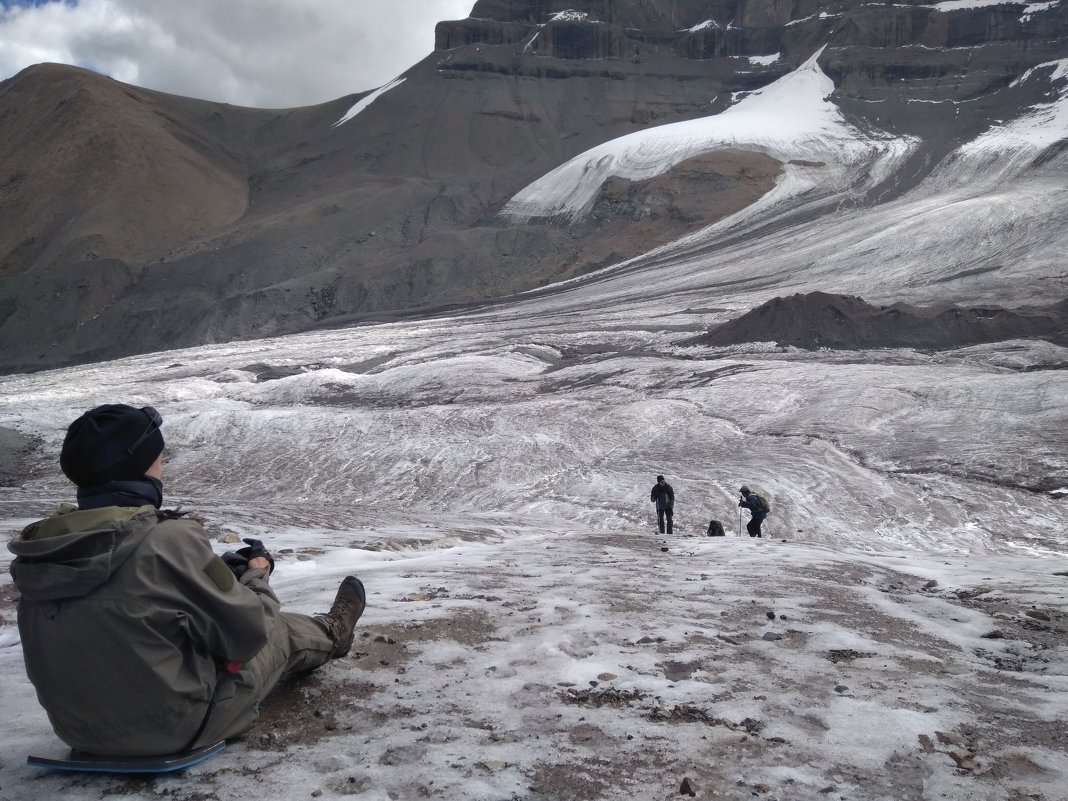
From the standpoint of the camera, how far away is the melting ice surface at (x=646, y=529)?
3895 mm

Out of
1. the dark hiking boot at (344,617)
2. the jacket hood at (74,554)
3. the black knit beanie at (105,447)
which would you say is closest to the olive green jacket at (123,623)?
the jacket hood at (74,554)

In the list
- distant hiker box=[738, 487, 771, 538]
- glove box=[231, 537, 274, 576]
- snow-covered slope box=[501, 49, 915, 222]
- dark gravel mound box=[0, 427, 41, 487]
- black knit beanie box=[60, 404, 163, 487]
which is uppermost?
snow-covered slope box=[501, 49, 915, 222]

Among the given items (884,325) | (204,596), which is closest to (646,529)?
(204,596)

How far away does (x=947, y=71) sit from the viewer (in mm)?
86188

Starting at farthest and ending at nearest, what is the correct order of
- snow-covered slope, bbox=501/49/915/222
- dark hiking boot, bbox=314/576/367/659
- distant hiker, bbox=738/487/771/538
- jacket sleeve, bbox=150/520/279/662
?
snow-covered slope, bbox=501/49/915/222, distant hiker, bbox=738/487/771/538, dark hiking boot, bbox=314/576/367/659, jacket sleeve, bbox=150/520/279/662

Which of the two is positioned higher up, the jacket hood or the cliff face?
the cliff face

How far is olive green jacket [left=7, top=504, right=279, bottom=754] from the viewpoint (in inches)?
135

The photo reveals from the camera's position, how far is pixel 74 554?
341 cm

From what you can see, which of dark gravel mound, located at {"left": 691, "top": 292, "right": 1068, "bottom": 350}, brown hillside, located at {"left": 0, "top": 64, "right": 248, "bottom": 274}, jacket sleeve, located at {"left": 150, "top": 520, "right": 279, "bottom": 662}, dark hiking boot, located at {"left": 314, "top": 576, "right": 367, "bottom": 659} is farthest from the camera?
brown hillside, located at {"left": 0, "top": 64, "right": 248, "bottom": 274}

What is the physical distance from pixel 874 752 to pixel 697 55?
4332 inches

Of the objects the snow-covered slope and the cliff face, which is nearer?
the cliff face

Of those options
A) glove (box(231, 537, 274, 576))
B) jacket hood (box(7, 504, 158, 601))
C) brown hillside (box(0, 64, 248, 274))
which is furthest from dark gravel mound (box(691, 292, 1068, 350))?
brown hillside (box(0, 64, 248, 274))

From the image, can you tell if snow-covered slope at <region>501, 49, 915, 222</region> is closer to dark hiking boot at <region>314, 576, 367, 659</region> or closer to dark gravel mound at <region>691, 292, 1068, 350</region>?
dark gravel mound at <region>691, 292, 1068, 350</region>

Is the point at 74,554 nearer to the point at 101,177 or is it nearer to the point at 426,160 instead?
the point at 101,177
